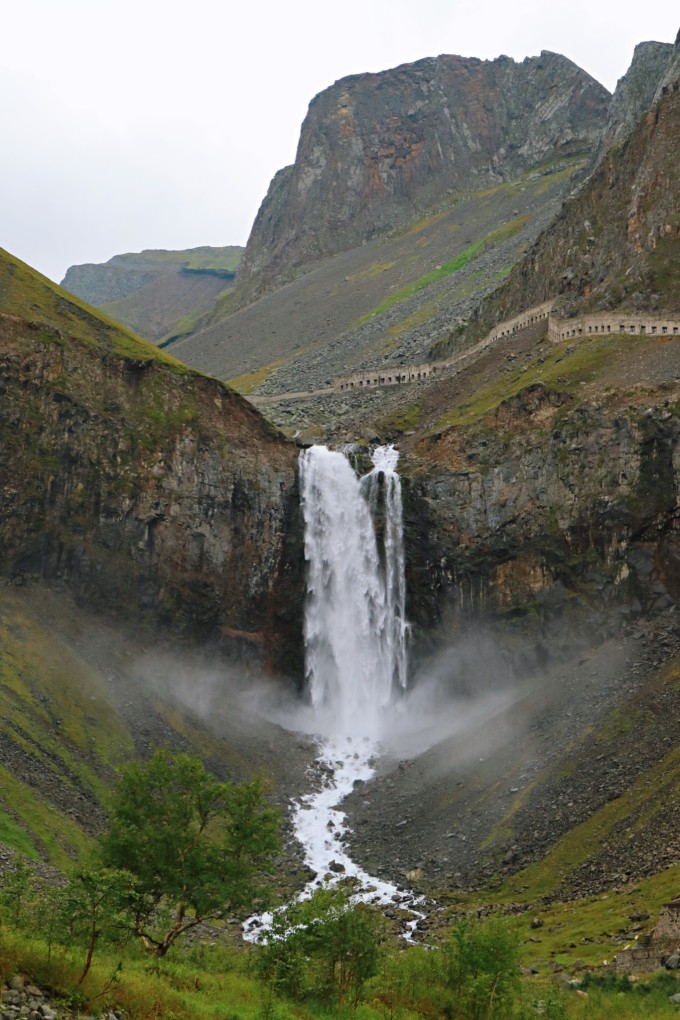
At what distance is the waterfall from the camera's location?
76.8 metres

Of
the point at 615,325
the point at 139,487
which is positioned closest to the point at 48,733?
the point at 139,487

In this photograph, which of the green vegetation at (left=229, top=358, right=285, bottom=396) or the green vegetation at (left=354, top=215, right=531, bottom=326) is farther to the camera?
the green vegetation at (left=354, top=215, right=531, bottom=326)

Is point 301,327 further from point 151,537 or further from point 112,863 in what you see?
point 112,863

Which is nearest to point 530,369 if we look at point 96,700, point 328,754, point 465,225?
point 328,754

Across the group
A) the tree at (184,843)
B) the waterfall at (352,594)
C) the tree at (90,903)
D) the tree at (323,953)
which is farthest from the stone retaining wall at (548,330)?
the tree at (90,903)

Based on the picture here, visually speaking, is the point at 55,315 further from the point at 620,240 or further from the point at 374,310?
the point at 374,310

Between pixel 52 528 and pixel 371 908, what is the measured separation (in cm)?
3677

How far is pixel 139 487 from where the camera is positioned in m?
75.7

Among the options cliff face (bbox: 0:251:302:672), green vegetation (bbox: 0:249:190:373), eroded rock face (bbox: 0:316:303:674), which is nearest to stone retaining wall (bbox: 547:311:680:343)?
cliff face (bbox: 0:251:302:672)

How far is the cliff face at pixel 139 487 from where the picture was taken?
7250 centimetres

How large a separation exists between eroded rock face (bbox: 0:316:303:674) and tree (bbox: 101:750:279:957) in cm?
4088

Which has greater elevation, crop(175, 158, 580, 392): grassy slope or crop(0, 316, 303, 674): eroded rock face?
crop(175, 158, 580, 392): grassy slope

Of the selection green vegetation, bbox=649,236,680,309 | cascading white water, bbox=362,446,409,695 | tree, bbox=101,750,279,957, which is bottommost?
tree, bbox=101,750,279,957

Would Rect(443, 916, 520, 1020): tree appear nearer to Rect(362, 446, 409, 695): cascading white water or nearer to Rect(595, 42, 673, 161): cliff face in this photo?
Rect(362, 446, 409, 695): cascading white water
